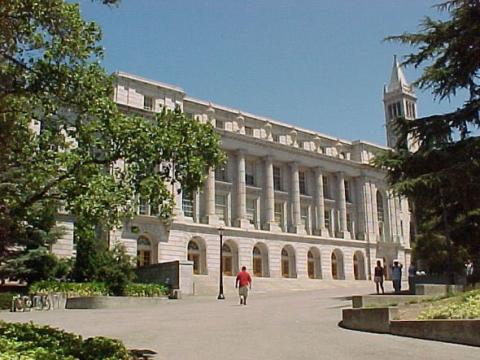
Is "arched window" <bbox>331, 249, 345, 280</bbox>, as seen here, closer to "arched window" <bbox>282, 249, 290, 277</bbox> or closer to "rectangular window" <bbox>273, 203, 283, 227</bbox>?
"arched window" <bbox>282, 249, 290, 277</bbox>

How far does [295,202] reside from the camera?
61.4 meters

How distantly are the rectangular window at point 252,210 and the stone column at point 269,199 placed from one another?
1.15 metres

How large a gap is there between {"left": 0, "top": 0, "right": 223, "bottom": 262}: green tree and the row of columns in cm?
4025

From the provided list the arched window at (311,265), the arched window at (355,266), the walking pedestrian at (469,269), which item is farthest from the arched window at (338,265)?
the walking pedestrian at (469,269)

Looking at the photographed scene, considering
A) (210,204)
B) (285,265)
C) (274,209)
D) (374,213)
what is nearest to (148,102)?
(210,204)

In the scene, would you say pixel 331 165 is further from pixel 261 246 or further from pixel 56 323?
pixel 56 323

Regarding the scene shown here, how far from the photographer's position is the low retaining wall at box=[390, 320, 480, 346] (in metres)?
10.9

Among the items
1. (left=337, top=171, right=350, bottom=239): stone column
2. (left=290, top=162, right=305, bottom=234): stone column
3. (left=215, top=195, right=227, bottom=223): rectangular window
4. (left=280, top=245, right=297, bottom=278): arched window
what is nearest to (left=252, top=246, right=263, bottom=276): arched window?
(left=280, top=245, right=297, bottom=278): arched window

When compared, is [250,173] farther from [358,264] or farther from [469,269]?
[469,269]

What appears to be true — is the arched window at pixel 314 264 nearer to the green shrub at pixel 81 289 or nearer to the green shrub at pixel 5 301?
the green shrub at pixel 81 289

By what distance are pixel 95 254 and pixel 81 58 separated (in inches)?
887

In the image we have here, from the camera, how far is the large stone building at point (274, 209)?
49.7 m

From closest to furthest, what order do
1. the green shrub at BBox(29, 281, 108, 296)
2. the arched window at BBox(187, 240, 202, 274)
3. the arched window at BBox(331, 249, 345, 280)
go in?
the green shrub at BBox(29, 281, 108, 296), the arched window at BBox(187, 240, 202, 274), the arched window at BBox(331, 249, 345, 280)

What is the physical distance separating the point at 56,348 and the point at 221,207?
155ft
